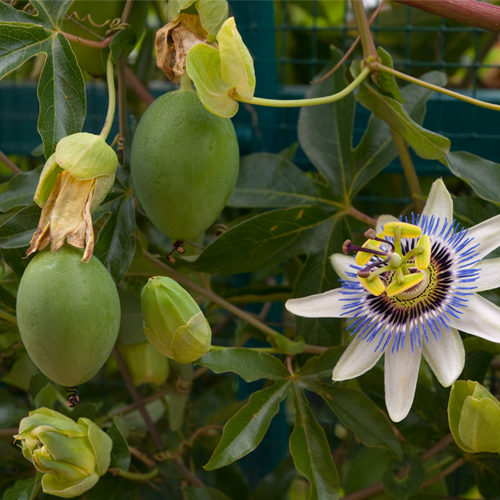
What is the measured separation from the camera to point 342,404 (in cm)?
78

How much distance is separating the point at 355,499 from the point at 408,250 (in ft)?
1.35

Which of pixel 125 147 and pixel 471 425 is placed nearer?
pixel 471 425

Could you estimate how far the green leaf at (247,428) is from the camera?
0.67 metres

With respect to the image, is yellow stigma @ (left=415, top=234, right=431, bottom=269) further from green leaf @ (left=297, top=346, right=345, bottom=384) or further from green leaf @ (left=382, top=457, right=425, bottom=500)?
green leaf @ (left=382, top=457, right=425, bottom=500)

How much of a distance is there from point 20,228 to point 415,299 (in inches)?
18.5

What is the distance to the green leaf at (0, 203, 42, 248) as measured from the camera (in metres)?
0.70

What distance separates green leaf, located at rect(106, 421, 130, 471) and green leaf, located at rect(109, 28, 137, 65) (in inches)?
19.0

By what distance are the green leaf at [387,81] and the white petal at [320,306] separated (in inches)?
9.8

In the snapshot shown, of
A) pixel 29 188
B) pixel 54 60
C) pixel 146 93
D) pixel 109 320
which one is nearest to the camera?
pixel 109 320

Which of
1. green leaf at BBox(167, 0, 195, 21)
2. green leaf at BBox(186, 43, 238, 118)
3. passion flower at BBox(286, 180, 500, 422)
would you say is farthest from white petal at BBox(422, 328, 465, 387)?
green leaf at BBox(167, 0, 195, 21)

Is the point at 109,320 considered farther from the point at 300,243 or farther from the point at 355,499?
the point at 355,499

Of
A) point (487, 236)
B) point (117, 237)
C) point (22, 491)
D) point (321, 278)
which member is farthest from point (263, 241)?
point (22, 491)

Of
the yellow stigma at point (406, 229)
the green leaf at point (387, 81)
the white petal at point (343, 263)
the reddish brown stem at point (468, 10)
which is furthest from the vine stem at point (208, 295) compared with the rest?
the reddish brown stem at point (468, 10)

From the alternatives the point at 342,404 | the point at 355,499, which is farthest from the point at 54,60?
the point at 355,499
